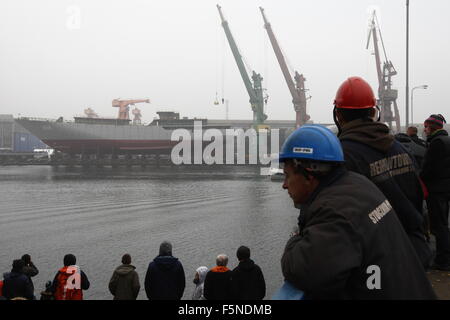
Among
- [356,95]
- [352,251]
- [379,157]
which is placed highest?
[356,95]

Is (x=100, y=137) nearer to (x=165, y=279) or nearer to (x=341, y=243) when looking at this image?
(x=165, y=279)

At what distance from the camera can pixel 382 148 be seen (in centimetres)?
224

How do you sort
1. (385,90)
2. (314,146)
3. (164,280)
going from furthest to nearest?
1. (385,90)
2. (164,280)
3. (314,146)

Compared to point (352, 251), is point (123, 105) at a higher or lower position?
higher

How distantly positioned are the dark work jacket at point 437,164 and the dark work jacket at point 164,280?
11.3 ft

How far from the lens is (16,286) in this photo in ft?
18.4

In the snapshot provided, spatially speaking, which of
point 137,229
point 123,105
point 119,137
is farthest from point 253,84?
point 137,229

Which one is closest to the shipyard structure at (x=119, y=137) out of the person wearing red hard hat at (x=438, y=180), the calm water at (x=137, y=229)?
the calm water at (x=137, y=229)

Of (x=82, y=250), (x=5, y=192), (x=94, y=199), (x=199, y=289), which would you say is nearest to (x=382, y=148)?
(x=199, y=289)

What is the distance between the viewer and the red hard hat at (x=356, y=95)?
2438 millimetres

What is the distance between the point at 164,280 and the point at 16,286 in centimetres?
196

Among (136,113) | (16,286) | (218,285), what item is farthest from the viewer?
(136,113)

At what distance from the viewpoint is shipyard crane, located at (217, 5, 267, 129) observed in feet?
235

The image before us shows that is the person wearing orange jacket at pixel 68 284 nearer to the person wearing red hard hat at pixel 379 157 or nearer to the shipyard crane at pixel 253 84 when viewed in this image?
the person wearing red hard hat at pixel 379 157
